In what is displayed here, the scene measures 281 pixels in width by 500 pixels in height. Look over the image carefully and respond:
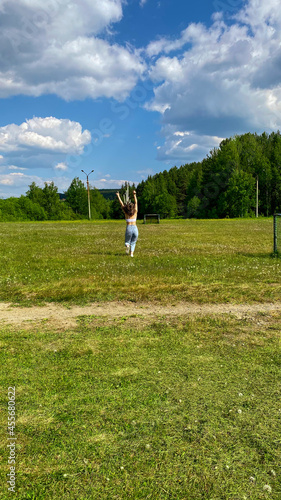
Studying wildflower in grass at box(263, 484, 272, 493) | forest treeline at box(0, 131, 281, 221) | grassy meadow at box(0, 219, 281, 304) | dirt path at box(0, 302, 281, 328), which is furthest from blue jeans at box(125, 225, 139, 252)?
forest treeline at box(0, 131, 281, 221)

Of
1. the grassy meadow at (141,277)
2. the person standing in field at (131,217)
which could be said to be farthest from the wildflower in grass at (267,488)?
the person standing in field at (131,217)

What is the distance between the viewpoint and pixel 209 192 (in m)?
100

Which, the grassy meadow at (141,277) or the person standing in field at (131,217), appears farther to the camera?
the person standing in field at (131,217)

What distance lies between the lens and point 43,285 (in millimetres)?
9930

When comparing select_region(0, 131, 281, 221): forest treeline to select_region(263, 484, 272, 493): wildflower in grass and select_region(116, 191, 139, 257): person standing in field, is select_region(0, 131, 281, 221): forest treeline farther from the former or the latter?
select_region(263, 484, 272, 493): wildflower in grass

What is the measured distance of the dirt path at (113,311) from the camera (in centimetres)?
703

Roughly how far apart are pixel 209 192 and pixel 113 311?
3828 inches

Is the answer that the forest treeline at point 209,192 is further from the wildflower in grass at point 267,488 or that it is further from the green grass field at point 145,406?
the wildflower in grass at point 267,488

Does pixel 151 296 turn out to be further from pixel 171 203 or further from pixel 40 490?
pixel 171 203

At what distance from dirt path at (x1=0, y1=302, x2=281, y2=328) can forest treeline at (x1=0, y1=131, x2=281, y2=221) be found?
6332 centimetres

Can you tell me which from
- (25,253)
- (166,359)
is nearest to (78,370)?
(166,359)

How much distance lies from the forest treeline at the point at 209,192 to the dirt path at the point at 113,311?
208ft

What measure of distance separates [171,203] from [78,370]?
392ft

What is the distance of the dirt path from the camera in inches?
277
